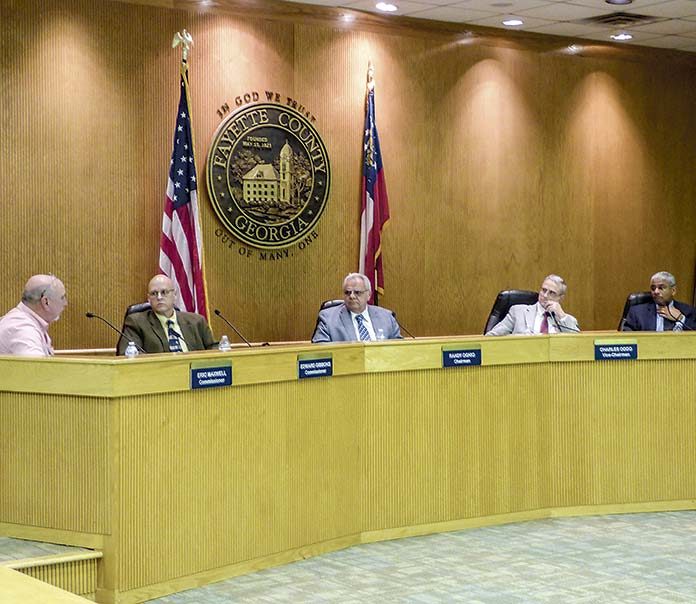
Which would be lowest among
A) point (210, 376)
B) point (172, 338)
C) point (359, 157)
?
point (210, 376)

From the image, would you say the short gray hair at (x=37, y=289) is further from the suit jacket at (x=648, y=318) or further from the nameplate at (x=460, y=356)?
the suit jacket at (x=648, y=318)

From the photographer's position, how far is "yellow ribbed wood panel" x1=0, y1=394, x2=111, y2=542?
16.5 ft

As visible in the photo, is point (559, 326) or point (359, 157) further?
point (359, 157)

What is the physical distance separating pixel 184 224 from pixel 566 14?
11.3 ft

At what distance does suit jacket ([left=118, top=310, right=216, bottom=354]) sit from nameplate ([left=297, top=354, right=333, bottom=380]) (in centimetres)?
136

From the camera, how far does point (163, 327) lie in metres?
7.15

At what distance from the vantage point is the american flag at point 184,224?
8.25 metres

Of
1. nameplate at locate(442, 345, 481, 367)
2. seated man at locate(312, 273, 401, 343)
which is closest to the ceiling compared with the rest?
seated man at locate(312, 273, 401, 343)

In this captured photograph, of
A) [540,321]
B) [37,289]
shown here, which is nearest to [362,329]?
[540,321]

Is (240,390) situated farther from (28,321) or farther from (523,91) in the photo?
(523,91)

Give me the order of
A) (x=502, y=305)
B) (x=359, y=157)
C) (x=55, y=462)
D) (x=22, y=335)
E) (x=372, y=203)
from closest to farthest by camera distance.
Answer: (x=55, y=462)
(x=22, y=335)
(x=502, y=305)
(x=372, y=203)
(x=359, y=157)

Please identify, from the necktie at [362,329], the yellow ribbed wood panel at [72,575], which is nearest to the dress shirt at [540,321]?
the necktie at [362,329]

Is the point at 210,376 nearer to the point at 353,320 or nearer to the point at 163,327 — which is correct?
the point at 163,327

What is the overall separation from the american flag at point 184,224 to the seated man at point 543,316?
1985mm
